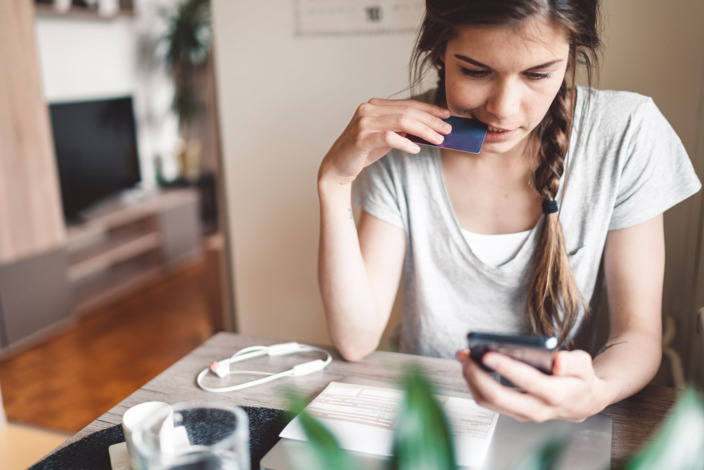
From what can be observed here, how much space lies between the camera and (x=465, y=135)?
2.93 feet

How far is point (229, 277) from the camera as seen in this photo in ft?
5.60

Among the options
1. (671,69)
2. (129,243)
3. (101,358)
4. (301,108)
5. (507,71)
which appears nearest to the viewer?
(507,71)

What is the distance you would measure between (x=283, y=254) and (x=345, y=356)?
64cm

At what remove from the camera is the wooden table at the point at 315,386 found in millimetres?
759

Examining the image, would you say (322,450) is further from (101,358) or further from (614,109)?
(101,358)

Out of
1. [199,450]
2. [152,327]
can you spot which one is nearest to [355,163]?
[199,450]

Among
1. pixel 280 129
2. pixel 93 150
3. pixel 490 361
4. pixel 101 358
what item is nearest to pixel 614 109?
pixel 490 361

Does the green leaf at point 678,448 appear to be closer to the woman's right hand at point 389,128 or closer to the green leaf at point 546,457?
the green leaf at point 546,457

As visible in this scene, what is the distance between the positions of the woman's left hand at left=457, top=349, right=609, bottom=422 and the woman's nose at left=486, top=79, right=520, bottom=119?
355 millimetres

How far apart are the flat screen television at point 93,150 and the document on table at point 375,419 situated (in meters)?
2.70

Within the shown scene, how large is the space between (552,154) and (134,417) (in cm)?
76

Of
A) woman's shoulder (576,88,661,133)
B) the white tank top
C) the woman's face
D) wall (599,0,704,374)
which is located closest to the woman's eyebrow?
the woman's face

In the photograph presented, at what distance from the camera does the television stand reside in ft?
10.5

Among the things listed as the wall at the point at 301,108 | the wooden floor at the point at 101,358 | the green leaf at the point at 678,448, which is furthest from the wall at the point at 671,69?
the wooden floor at the point at 101,358
